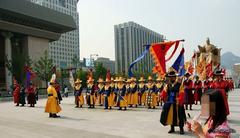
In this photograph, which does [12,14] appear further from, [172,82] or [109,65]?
[109,65]

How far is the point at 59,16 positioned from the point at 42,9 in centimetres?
466

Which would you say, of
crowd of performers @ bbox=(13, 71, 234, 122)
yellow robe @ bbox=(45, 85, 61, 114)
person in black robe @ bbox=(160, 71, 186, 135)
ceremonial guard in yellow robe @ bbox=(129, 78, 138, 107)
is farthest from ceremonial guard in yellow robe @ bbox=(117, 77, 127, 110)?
person in black robe @ bbox=(160, 71, 186, 135)

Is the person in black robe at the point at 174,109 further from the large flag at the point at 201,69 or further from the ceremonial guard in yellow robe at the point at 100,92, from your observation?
the ceremonial guard in yellow robe at the point at 100,92

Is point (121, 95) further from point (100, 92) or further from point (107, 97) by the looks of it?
point (100, 92)

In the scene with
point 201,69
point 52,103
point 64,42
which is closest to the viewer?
point 52,103

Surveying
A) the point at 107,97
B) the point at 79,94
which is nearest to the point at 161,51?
the point at 107,97

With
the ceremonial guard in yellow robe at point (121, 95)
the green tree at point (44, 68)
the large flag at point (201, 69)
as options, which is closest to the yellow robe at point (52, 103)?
the ceremonial guard in yellow robe at point (121, 95)

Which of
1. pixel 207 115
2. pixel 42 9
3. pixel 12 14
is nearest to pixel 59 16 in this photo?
pixel 42 9

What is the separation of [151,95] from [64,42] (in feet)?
375

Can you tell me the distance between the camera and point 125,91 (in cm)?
1889

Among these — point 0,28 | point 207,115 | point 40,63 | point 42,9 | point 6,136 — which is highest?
point 42,9

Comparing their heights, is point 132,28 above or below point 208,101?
above

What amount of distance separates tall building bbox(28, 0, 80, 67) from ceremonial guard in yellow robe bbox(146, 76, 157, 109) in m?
104

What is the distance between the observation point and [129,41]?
7962 centimetres
